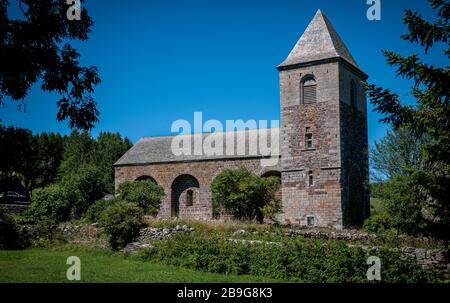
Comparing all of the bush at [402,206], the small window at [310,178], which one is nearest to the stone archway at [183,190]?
the small window at [310,178]

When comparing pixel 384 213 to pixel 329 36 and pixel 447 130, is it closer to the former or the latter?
pixel 329 36

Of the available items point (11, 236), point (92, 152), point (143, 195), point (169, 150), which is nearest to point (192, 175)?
point (169, 150)

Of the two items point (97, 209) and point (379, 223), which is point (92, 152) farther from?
point (379, 223)

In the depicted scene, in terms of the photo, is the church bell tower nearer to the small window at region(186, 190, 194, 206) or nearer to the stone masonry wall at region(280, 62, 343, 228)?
the stone masonry wall at region(280, 62, 343, 228)

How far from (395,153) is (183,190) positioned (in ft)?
51.9

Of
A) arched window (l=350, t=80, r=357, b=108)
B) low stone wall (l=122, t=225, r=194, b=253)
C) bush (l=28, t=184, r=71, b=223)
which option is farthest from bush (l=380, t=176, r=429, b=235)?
bush (l=28, t=184, r=71, b=223)

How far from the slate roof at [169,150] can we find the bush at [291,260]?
16.6 m

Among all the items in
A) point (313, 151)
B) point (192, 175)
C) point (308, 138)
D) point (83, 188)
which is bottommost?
point (83, 188)

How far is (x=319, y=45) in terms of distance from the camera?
31703 mm

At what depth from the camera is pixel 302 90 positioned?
31422 millimetres

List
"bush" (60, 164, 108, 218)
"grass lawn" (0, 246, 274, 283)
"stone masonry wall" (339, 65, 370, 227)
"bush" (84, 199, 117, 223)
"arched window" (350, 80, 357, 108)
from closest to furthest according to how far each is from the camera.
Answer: "grass lawn" (0, 246, 274, 283)
"bush" (84, 199, 117, 223)
"stone masonry wall" (339, 65, 370, 227)
"arched window" (350, 80, 357, 108)
"bush" (60, 164, 108, 218)

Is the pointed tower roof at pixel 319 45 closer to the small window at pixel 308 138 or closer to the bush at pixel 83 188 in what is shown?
the small window at pixel 308 138

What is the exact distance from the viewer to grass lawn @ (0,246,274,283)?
1497 centimetres

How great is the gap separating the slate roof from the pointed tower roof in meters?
6.66
